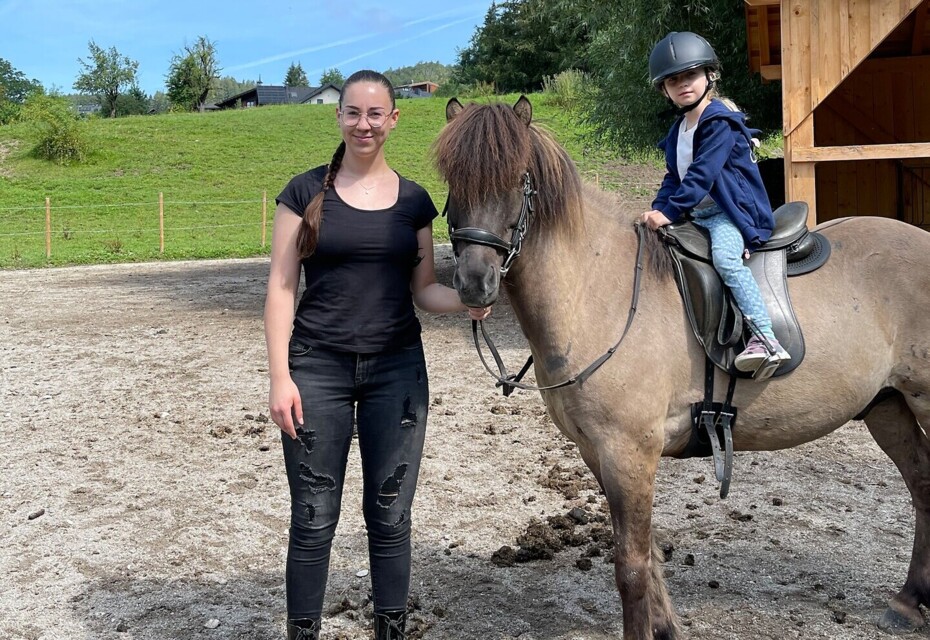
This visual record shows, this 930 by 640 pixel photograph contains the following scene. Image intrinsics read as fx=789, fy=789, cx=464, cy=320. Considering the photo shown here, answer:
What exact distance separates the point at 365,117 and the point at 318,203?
0.33m

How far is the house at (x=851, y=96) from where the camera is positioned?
6824mm

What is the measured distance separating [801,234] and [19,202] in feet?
94.3

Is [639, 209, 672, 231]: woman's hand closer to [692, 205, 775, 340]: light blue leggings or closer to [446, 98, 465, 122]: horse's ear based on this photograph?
[692, 205, 775, 340]: light blue leggings

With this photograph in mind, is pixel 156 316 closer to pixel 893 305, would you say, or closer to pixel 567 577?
pixel 567 577

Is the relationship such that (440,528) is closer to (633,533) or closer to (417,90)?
(633,533)

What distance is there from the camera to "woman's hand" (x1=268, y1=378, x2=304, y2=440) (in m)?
2.56

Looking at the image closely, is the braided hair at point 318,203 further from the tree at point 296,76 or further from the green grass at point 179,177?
the tree at point 296,76

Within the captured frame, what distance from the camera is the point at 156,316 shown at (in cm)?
1113

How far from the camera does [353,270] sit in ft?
8.84

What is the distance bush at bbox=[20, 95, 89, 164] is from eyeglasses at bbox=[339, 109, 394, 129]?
3426 cm

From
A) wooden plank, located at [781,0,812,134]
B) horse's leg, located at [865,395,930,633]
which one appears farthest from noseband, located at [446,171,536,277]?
wooden plank, located at [781,0,812,134]

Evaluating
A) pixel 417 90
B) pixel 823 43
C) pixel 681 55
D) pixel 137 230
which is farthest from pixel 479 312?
pixel 417 90

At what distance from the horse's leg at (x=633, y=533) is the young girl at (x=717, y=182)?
559mm

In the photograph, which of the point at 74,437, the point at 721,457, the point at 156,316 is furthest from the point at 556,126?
the point at 721,457
